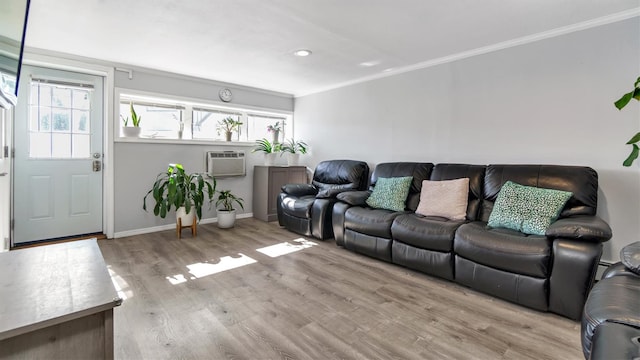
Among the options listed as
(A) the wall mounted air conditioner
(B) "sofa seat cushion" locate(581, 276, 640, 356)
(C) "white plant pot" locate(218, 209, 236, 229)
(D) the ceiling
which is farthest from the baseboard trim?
(B) "sofa seat cushion" locate(581, 276, 640, 356)

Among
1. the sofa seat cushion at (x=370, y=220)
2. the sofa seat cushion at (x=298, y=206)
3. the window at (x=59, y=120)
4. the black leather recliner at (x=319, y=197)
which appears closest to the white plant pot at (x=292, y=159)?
the black leather recliner at (x=319, y=197)

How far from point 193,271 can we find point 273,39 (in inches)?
92.5

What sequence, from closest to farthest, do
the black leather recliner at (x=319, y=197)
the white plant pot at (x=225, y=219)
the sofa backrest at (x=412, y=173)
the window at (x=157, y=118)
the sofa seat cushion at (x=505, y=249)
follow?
the sofa seat cushion at (x=505, y=249)
the sofa backrest at (x=412, y=173)
the black leather recliner at (x=319, y=197)
the window at (x=157, y=118)
the white plant pot at (x=225, y=219)

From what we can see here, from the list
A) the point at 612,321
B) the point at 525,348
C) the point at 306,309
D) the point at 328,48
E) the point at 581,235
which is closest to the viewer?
the point at 612,321

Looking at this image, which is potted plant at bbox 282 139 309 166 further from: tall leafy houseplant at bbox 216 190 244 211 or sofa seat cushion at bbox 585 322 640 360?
sofa seat cushion at bbox 585 322 640 360

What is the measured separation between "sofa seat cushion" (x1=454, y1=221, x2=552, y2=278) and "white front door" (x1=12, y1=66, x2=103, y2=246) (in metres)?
4.27

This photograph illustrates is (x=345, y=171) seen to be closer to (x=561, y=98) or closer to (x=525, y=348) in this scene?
(x=561, y=98)

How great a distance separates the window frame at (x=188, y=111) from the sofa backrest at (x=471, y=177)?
3177 mm

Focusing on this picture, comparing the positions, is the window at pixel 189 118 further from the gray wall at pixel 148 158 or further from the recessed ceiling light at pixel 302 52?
the recessed ceiling light at pixel 302 52

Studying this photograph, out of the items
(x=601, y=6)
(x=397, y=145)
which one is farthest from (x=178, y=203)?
(x=601, y=6)

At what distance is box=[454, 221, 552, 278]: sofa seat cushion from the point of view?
6.88ft

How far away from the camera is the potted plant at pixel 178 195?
3.76 meters

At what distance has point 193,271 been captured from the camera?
9.18 feet

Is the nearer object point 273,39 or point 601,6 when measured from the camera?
point 601,6
